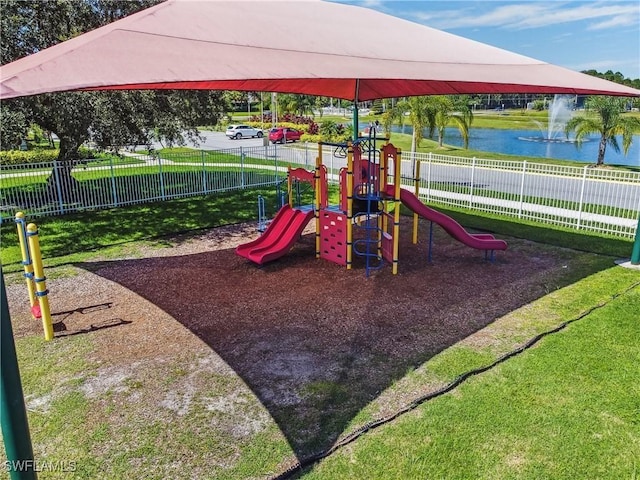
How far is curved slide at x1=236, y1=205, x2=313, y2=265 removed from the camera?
8.54 metres

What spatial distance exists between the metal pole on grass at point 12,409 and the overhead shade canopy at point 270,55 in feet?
5.25

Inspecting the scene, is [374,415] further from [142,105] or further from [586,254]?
[142,105]

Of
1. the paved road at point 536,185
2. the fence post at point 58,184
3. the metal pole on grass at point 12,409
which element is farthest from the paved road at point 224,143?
the metal pole on grass at point 12,409

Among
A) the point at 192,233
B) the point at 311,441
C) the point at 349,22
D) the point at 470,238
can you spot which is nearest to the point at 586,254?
the point at 470,238

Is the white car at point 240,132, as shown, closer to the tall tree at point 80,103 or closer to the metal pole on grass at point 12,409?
the tall tree at point 80,103

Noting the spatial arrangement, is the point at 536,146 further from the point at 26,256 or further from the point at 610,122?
the point at 26,256

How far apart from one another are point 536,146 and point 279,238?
32.7 meters

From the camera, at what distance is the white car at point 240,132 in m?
39.5

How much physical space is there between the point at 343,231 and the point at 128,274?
3.64 meters

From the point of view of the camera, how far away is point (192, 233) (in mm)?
10977

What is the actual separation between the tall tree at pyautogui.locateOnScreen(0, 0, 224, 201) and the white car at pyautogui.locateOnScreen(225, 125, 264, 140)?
2626 cm

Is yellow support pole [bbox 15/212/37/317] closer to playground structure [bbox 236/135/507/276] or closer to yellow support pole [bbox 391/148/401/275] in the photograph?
playground structure [bbox 236/135/507/276]

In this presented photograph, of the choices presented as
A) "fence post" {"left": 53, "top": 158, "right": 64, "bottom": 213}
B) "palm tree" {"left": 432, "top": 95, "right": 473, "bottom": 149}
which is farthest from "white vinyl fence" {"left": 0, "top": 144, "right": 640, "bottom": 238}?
"palm tree" {"left": 432, "top": 95, "right": 473, "bottom": 149}

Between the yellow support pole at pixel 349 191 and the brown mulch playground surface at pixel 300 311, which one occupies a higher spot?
the yellow support pole at pixel 349 191
